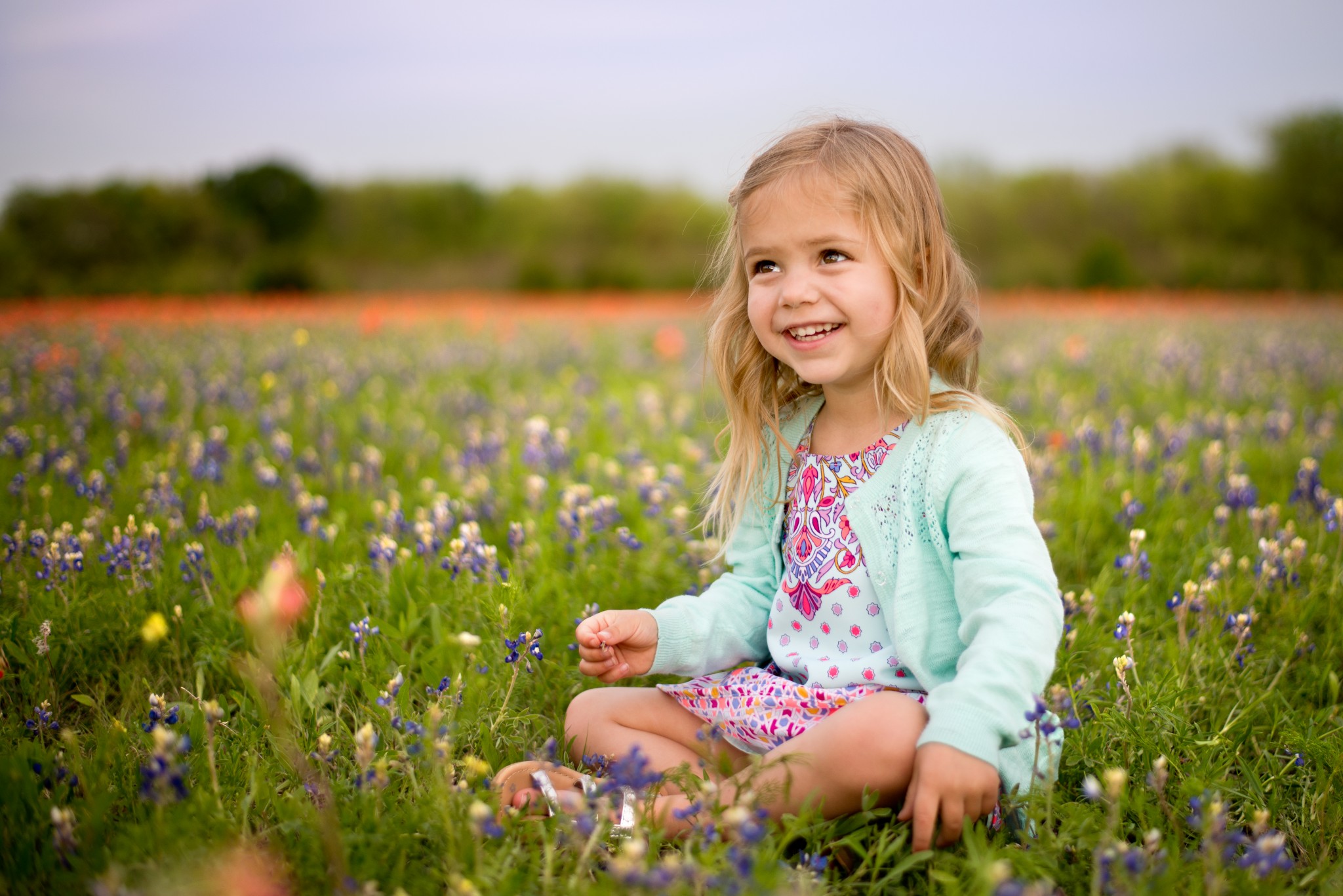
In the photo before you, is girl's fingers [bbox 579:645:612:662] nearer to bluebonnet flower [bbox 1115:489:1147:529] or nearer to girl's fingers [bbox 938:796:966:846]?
girl's fingers [bbox 938:796:966:846]

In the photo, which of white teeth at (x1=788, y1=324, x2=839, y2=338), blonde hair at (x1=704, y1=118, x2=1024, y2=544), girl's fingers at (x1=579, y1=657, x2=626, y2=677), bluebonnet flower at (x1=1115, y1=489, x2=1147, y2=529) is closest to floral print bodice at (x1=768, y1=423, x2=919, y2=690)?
blonde hair at (x1=704, y1=118, x2=1024, y2=544)

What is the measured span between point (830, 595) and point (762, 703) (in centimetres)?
34

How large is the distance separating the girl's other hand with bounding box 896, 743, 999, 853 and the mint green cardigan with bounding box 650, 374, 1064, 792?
23 mm

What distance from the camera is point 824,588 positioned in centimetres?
259

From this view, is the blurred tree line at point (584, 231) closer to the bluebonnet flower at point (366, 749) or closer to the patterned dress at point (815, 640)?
the patterned dress at point (815, 640)

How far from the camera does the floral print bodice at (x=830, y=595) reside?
250 cm

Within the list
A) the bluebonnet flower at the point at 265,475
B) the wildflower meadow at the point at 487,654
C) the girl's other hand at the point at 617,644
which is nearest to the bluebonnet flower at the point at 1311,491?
the wildflower meadow at the point at 487,654

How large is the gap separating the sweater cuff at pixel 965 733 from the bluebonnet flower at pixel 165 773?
4.93 ft

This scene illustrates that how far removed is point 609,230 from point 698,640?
2964 centimetres

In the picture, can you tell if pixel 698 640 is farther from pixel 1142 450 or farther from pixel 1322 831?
pixel 1142 450

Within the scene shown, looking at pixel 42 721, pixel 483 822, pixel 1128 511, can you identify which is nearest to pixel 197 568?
pixel 42 721

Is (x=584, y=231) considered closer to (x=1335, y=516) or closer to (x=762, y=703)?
(x=1335, y=516)

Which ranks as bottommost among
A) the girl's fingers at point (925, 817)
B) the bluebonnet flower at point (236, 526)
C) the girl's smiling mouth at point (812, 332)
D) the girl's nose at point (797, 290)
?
the girl's fingers at point (925, 817)

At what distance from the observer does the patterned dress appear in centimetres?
245
